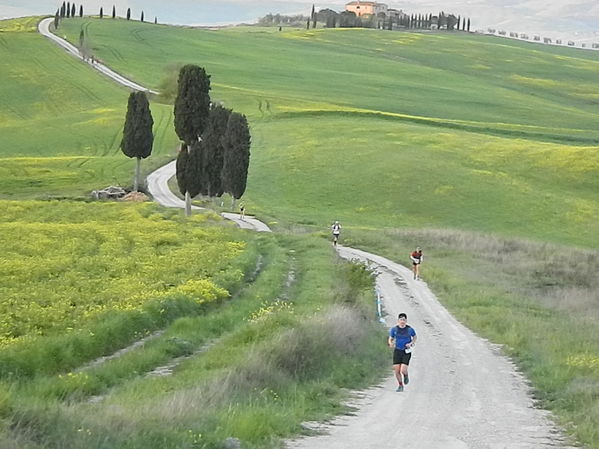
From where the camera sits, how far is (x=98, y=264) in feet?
113

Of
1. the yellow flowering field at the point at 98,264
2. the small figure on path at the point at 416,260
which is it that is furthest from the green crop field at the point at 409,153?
the small figure on path at the point at 416,260

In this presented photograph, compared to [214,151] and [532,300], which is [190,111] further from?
[532,300]

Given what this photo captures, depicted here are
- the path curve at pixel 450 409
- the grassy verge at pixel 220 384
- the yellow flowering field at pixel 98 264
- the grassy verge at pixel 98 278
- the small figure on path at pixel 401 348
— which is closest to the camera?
the grassy verge at pixel 220 384

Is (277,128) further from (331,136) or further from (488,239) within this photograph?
(488,239)

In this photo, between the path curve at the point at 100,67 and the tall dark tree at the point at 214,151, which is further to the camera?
the path curve at the point at 100,67

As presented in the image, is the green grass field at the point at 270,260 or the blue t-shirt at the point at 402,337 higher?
the blue t-shirt at the point at 402,337

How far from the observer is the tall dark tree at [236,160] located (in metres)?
69.9

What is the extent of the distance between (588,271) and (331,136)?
55.5m

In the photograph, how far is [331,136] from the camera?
103688 millimetres

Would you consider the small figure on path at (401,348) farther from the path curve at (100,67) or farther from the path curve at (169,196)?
the path curve at (100,67)

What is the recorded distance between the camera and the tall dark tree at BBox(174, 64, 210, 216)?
2478 inches

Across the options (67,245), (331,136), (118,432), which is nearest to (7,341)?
(118,432)

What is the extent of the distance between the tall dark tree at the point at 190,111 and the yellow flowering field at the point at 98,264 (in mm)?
6170

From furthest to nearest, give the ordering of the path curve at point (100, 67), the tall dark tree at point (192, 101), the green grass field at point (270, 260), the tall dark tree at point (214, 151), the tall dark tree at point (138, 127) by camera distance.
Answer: the path curve at point (100, 67), the tall dark tree at point (138, 127), the tall dark tree at point (214, 151), the tall dark tree at point (192, 101), the green grass field at point (270, 260)
